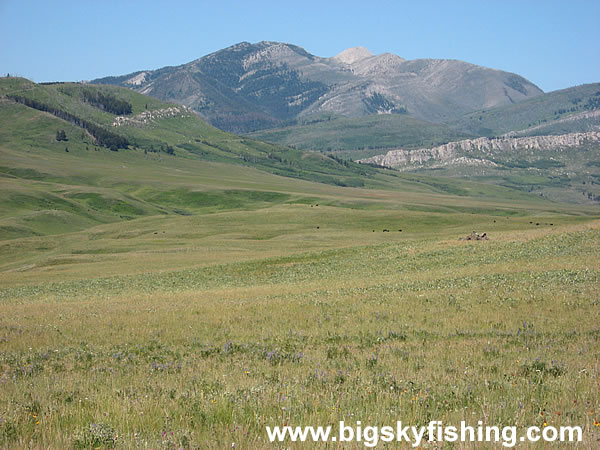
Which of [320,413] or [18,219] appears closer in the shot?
[320,413]

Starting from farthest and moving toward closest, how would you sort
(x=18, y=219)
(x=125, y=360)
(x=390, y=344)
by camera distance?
(x=18, y=219), (x=390, y=344), (x=125, y=360)

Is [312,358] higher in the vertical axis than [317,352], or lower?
higher

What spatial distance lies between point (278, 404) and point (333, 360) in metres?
5.79

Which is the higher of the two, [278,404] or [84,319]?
[278,404]

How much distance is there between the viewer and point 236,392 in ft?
36.1

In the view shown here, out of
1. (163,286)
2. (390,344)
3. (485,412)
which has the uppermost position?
(485,412)

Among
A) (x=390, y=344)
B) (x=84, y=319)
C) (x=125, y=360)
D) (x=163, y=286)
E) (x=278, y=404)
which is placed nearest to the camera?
(x=278, y=404)

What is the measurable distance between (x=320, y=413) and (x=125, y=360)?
928 centimetres

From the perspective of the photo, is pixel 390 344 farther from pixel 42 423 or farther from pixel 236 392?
pixel 42 423

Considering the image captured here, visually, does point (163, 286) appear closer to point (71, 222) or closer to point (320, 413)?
point (320, 413)

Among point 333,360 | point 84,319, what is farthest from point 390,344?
point 84,319

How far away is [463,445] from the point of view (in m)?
8.02

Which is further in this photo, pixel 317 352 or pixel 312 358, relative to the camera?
pixel 317 352

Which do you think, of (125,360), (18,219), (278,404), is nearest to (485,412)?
(278,404)
